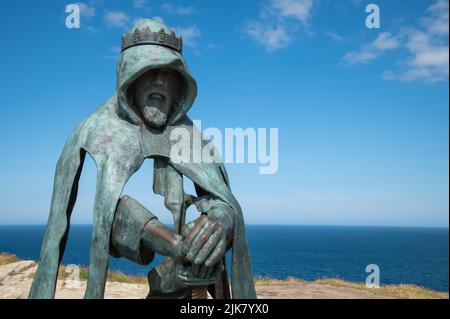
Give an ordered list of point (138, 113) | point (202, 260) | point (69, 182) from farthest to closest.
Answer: point (138, 113) → point (69, 182) → point (202, 260)

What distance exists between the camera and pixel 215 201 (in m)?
3.86

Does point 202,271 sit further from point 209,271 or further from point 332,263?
point 332,263

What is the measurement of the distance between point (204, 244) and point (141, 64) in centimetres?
162

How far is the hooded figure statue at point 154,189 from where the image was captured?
3434 mm

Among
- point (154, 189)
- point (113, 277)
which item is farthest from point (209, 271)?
point (113, 277)

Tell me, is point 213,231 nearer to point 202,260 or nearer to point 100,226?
point 202,260

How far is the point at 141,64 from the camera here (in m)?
3.73

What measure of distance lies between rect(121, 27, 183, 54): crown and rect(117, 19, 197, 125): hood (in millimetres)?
32

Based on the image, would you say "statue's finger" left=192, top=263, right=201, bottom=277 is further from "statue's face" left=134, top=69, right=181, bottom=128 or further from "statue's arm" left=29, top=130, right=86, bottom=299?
"statue's face" left=134, top=69, right=181, bottom=128

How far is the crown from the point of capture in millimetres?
3826

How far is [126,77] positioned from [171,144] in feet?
2.41

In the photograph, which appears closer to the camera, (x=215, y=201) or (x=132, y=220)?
(x=132, y=220)

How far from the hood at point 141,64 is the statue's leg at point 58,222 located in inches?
22.3
